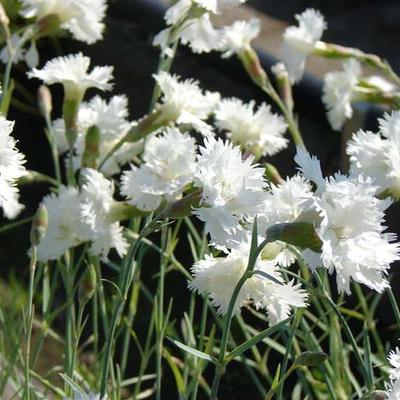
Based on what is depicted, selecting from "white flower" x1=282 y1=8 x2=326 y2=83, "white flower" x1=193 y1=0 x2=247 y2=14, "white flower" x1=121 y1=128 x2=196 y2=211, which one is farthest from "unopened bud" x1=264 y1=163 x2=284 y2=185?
"white flower" x1=282 y1=8 x2=326 y2=83

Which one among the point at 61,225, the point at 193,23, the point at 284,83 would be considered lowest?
the point at 61,225

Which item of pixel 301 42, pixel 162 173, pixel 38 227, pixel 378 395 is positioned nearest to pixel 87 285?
pixel 38 227

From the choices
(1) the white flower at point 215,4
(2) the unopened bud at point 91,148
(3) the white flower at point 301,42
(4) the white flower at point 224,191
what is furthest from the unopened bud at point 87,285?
(3) the white flower at point 301,42

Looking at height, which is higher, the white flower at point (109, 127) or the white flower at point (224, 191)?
the white flower at point (224, 191)

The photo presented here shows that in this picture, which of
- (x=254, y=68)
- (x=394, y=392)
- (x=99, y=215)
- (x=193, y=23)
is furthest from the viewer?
(x=254, y=68)

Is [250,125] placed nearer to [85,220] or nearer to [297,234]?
[85,220]

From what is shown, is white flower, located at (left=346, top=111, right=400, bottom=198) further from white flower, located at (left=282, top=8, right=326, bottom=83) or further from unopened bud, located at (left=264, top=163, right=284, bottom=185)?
white flower, located at (left=282, top=8, right=326, bottom=83)

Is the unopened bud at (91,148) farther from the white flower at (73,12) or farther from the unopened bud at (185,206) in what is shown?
the unopened bud at (185,206)
